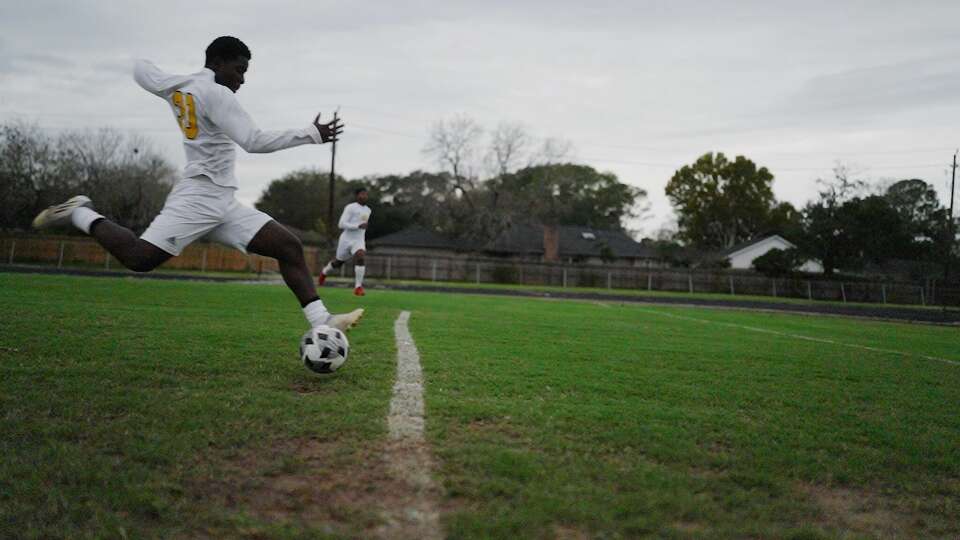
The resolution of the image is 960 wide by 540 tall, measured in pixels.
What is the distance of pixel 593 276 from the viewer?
46.7 metres

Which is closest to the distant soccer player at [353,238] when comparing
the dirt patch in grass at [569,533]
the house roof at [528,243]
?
the dirt patch in grass at [569,533]

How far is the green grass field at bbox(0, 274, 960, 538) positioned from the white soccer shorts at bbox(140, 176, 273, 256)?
0.87 metres

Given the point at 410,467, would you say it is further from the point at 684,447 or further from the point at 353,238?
the point at 353,238

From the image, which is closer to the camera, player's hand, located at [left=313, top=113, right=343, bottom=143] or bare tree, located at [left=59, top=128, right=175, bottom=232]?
player's hand, located at [left=313, top=113, right=343, bottom=143]

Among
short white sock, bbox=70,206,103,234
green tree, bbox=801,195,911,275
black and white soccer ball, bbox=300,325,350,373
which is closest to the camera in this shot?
black and white soccer ball, bbox=300,325,350,373

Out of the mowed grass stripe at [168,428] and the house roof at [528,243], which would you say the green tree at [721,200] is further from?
the mowed grass stripe at [168,428]

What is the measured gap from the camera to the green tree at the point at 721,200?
8200 cm

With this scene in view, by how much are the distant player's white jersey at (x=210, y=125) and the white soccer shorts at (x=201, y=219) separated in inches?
3.9

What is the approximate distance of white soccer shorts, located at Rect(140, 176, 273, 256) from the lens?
14.9 ft

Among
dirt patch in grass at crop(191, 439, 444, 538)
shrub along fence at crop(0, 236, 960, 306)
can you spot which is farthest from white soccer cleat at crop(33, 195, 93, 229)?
shrub along fence at crop(0, 236, 960, 306)

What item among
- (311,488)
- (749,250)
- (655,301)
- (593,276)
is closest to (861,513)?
(311,488)

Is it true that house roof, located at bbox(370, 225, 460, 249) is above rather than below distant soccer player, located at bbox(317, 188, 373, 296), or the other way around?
above

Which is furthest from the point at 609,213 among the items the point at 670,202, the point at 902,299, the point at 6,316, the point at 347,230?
the point at 6,316

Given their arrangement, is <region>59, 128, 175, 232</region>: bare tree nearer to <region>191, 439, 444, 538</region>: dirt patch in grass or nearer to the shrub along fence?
the shrub along fence
